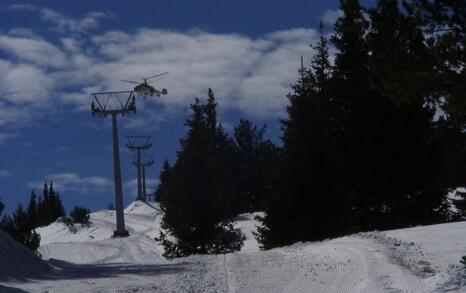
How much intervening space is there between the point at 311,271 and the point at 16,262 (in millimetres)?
7142

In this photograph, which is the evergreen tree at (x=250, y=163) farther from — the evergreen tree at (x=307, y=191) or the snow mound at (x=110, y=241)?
the evergreen tree at (x=307, y=191)

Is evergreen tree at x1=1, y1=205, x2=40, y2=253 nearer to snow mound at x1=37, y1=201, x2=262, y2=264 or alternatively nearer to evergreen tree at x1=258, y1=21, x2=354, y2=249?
snow mound at x1=37, y1=201, x2=262, y2=264

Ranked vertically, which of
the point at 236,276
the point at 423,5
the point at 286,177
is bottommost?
the point at 236,276

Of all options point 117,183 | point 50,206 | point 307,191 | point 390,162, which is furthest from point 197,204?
point 50,206

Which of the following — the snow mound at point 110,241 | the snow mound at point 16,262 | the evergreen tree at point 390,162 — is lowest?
the snow mound at point 110,241

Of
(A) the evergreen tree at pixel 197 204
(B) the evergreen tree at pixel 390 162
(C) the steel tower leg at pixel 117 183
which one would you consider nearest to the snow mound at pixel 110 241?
(C) the steel tower leg at pixel 117 183

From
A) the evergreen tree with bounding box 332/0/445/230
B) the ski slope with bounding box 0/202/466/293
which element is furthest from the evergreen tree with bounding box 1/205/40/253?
the evergreen tree with bounding box 332/0/445/230

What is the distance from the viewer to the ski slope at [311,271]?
13.7 meters

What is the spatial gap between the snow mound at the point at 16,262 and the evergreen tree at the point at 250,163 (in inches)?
1900

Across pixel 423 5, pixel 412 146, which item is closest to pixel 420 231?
pixel 423 5

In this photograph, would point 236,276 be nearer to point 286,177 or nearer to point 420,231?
point 420,231

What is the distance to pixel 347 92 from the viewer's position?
122 ft

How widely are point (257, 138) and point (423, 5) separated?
58.8 metres

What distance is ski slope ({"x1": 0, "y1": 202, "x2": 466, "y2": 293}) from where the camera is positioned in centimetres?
1373
